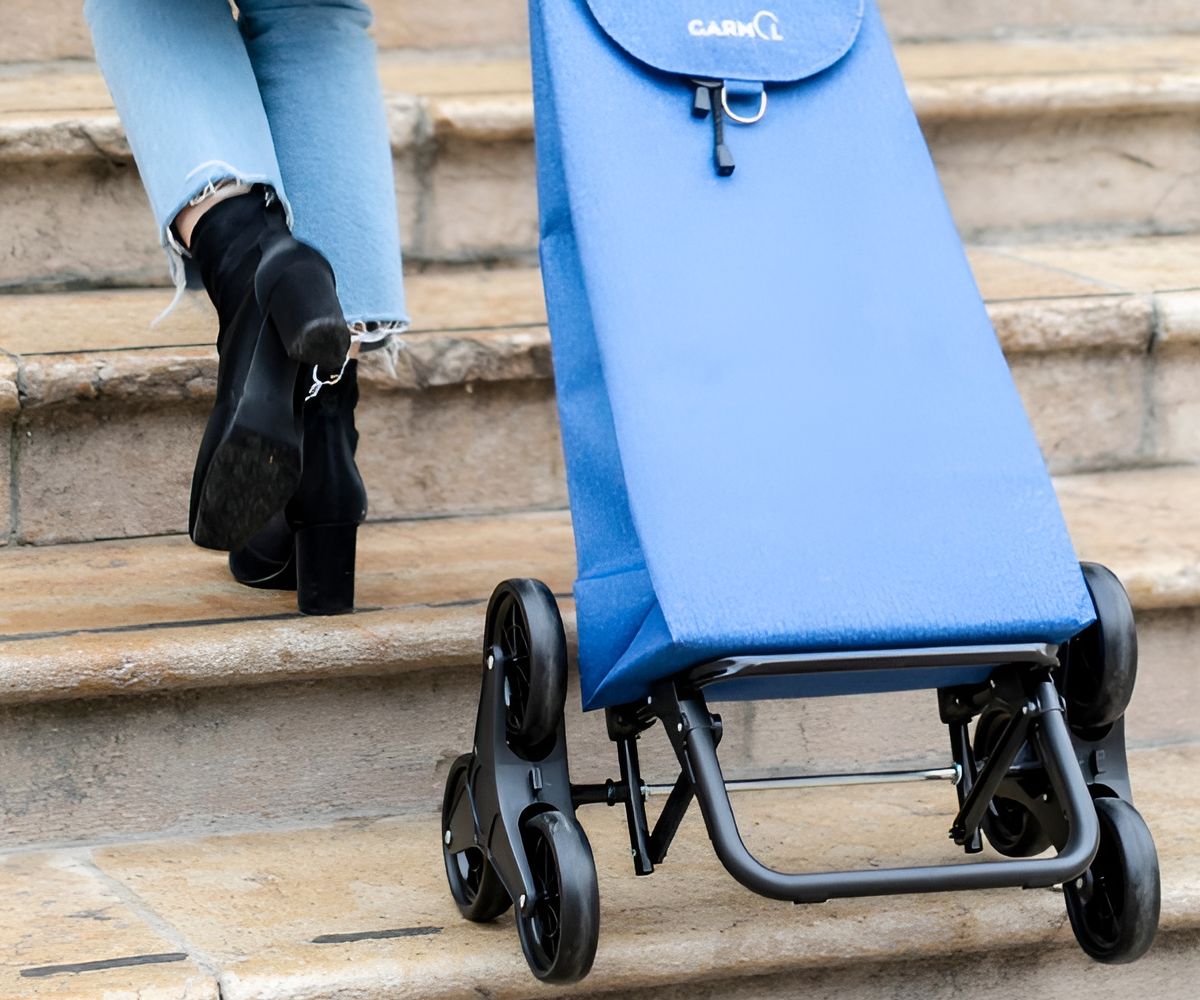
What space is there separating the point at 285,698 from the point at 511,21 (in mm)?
1364

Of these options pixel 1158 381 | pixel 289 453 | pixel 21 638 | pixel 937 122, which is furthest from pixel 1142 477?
pixel 21 638

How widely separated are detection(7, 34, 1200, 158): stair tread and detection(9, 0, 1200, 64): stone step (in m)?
0.02

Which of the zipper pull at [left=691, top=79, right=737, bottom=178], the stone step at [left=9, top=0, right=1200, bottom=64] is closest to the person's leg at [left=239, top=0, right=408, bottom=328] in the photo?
the zipper pull at [left=691, top=79, right=737, bottom=178]

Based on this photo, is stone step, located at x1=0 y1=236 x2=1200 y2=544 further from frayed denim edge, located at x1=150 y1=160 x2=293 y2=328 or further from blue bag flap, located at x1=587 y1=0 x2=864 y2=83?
blue bag flap, located at x1=587 y1=0 x2=864 y2=83

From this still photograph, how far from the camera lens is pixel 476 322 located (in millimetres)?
1913

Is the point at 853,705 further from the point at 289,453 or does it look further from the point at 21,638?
the point at 21,638

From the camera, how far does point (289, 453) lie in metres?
1.30

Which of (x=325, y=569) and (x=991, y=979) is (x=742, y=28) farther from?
(x=991, y=979)

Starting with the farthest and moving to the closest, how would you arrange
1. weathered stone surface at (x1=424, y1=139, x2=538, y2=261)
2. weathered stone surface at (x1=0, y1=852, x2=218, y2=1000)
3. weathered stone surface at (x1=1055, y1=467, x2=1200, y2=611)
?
weathered stone surface at (x1=424, y1=139, x2=538, y2=261) → weathered stone surface at (x1=1055, y1=467, x2=1200, y2=611) → weathered stone surface at (x1=0, y1=852, x2=218, y2=1000)

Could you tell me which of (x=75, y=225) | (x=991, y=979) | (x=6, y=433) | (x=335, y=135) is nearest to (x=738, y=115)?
(x=335, y=135)

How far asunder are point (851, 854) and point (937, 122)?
47.1 inches

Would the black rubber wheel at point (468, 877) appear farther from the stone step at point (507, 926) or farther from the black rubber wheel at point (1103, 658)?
the black rubber wheel at point (1103, 658)

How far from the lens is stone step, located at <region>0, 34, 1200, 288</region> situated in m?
2.00

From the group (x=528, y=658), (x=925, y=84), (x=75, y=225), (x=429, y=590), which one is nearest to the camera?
(x=528, y=658)
